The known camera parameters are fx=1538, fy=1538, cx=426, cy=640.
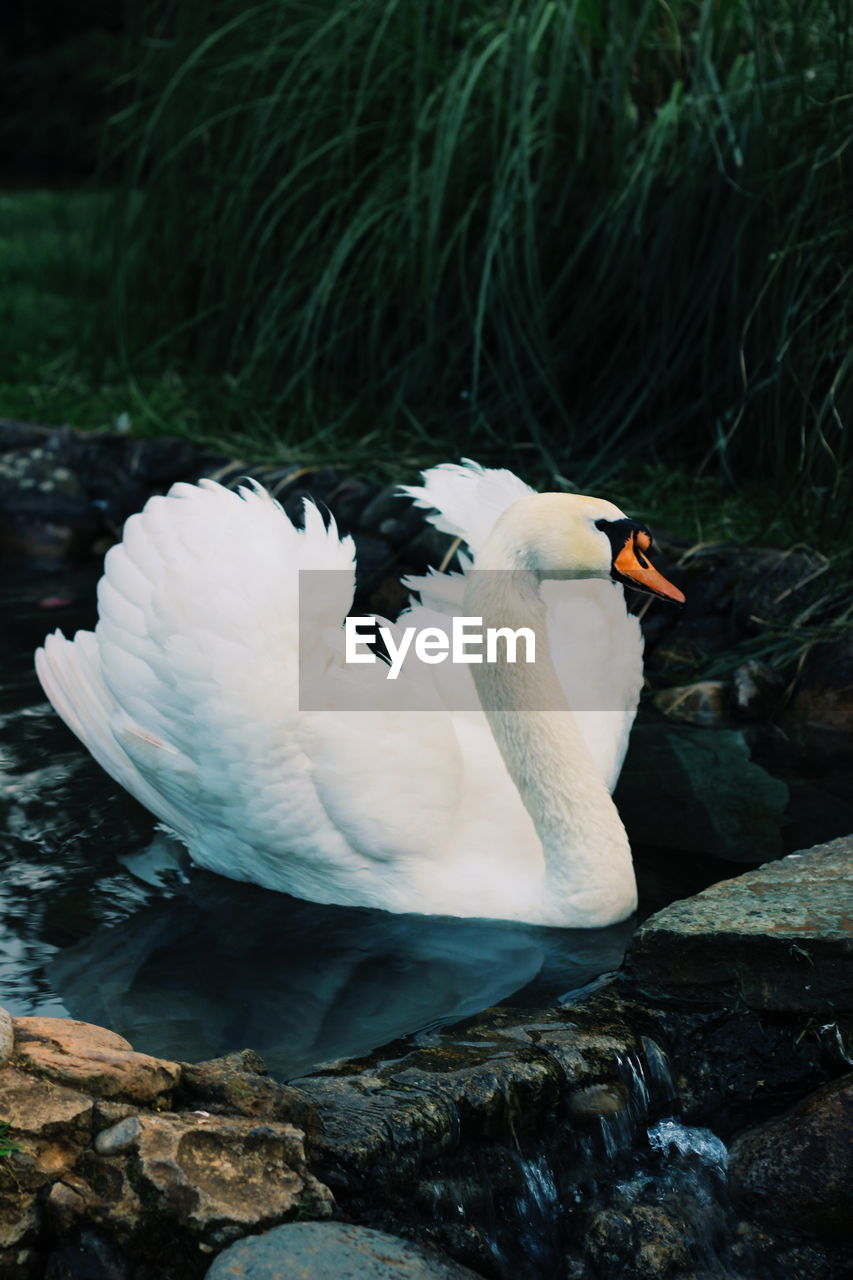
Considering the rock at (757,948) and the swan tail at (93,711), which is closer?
the rock at (757,948)

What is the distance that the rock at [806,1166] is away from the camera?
8.47ft

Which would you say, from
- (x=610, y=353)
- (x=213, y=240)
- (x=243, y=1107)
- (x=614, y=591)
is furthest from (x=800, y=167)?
(x=243, y=1107)

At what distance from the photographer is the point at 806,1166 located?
262cm

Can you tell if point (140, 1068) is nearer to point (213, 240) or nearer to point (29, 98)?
point (213, 240)

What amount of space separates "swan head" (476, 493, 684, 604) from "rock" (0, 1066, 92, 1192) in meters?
1.54

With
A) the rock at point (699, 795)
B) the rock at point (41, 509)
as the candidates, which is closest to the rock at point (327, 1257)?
the rock at point (699, 795)

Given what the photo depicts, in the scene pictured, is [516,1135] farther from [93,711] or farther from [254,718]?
[93,711]

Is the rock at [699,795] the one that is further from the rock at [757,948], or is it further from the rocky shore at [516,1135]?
the rock at [757,948]

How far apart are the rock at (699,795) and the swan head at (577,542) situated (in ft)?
2.72

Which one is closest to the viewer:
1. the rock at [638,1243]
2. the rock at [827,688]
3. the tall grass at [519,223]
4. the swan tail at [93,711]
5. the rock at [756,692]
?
the rock at [638,1243]

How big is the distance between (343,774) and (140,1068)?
1.04m

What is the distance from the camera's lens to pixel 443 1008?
10.0 ft

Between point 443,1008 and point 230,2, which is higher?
point 230,2

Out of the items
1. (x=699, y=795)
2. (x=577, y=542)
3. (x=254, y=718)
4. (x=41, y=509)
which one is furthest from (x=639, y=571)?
(x=41, y=509)
